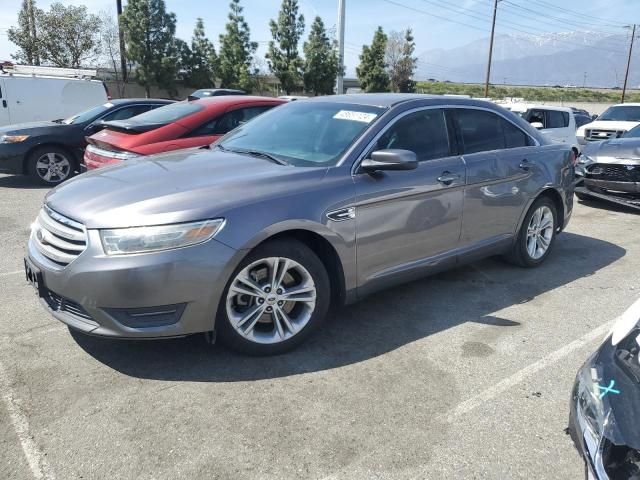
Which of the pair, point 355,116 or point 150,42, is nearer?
point 355,116

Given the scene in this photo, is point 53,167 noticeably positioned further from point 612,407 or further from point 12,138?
point 612,407

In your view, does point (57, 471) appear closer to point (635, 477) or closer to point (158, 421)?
point (158, 421)

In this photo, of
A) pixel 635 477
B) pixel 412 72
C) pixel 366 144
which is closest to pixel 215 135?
pixel 366 144

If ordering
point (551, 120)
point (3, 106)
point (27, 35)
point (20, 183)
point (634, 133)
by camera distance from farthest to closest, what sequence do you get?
point (27, 35) → point (551, 120) → point (3, 106) → point (20, 183) → point (634, 133)

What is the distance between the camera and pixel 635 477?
1686 mm

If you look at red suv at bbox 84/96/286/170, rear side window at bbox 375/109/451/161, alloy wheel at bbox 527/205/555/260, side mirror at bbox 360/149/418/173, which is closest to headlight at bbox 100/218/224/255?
side mirror at bbox 360/149/418/173

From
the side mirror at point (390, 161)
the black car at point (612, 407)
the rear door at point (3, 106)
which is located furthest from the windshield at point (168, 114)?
the rear door at point (3, 106)

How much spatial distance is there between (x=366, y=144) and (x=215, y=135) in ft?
12.0

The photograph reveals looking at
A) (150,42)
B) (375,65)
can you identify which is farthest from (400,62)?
(150,42)

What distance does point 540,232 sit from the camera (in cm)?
534

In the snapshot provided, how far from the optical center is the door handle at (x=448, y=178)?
161 inches

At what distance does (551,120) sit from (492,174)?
836 cm

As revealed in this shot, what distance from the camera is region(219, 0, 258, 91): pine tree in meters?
34.3

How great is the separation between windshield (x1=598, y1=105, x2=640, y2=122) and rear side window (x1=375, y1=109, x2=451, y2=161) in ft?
43.8
